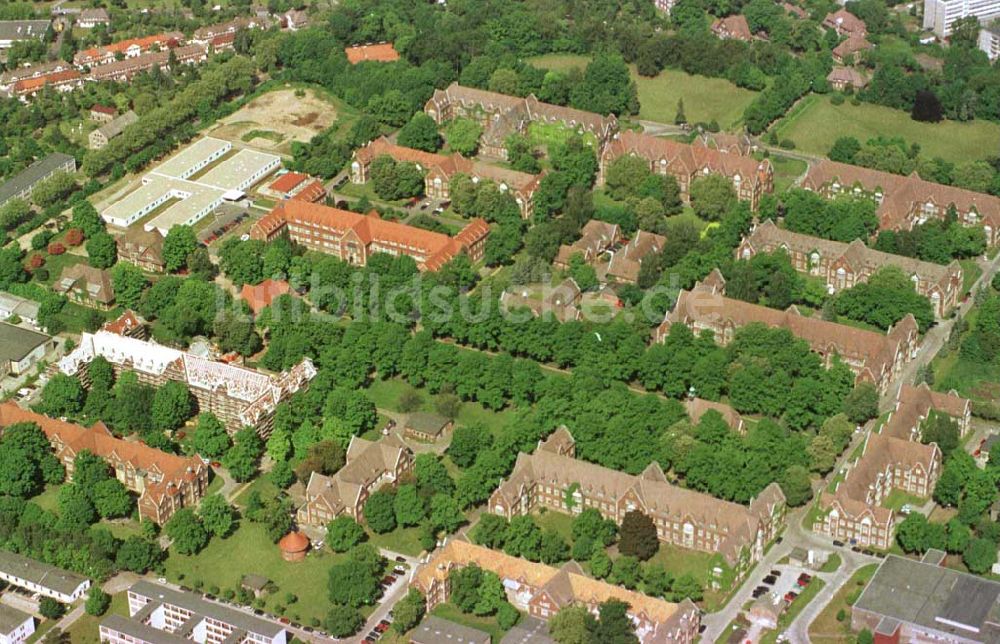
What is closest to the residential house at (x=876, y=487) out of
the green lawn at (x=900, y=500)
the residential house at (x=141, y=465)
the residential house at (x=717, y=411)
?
the green lawn at (x=900, y=500)

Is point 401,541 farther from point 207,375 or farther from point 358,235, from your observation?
point 358,235

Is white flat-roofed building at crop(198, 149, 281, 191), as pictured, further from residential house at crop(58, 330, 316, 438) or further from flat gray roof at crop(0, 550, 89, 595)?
flat gray roof at crop(0, 550, 89, 595)

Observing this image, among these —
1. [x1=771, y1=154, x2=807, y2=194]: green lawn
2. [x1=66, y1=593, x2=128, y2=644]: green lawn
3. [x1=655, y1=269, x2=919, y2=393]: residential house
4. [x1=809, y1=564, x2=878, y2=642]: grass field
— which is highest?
[x1=655, y1=269, x2=919, y2=393]: residential house

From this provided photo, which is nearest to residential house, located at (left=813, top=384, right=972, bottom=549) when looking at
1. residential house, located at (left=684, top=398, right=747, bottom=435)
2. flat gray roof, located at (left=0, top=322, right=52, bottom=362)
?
residential house, located at (left=684, top=398, right=747, bottom=435)

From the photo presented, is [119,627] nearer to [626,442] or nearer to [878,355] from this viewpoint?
[626,442]

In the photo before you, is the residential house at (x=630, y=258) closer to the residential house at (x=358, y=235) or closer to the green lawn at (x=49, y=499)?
the residential house at (x=358, y=235)
